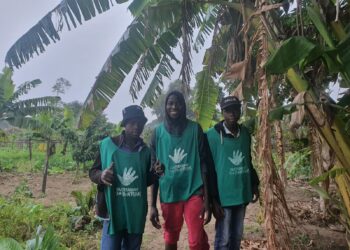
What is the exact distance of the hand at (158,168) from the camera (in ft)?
9.58

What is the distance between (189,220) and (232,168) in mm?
553

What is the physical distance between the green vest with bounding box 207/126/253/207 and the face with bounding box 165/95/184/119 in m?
0.37

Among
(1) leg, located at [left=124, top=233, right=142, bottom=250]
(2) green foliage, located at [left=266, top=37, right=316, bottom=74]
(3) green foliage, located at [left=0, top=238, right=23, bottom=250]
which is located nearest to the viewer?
(2) green foliage, located at [left=266, top=37, right=316, bottom=74]

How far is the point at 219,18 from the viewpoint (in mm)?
4266

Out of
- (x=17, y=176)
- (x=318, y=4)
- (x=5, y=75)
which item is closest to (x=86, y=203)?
(x=318, y=4)

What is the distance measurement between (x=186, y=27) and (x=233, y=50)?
0.57m

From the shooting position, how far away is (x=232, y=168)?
10.4 feet

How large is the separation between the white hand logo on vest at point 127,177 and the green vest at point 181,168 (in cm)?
34

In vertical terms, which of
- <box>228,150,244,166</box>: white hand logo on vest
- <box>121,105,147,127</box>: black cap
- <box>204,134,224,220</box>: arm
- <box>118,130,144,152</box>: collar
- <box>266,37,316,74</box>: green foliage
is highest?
<box>266,37,316,74</box>: green foliage

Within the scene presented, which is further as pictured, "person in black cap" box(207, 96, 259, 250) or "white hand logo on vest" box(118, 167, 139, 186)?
"person in black cap" box(207, 96, 259, 250)

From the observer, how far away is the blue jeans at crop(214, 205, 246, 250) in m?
3.17

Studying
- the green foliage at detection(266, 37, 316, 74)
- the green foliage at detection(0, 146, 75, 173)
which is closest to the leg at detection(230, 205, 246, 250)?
the green foliage at detection(266, 37, 316, 74)

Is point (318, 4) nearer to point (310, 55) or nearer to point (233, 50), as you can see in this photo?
point (310, 55)

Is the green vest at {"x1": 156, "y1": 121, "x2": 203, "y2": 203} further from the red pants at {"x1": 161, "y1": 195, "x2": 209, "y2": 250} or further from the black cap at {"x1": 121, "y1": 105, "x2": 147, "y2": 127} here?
the black cap at {"x1": 121, "y1": 105, "x2": 147, "y2": 127}
